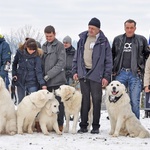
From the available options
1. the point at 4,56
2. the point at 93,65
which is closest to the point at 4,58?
the point at 4,56

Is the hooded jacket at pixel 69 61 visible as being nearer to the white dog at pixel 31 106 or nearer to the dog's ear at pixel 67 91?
the dog's ear at pixel 67 91

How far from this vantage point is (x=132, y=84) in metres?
7.77

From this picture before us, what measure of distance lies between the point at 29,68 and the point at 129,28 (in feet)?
6.87

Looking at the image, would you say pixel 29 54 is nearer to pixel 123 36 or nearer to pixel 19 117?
pixel 19 117

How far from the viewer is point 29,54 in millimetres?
7688

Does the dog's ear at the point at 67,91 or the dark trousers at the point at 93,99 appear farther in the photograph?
the dark trousers at the point at 93,99

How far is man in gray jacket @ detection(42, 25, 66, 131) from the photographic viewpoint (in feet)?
25.0

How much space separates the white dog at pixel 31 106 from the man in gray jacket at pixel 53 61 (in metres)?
0.48

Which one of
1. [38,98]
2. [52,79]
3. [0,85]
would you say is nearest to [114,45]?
[52,79]

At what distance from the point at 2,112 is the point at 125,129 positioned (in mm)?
2331

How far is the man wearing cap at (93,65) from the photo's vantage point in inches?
295

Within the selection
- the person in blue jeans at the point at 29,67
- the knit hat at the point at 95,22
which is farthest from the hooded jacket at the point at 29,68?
the knit hat at the point at 95,22

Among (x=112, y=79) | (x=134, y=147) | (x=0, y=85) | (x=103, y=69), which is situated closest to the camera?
(x=134, y=147)

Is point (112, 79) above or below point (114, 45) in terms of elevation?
below
